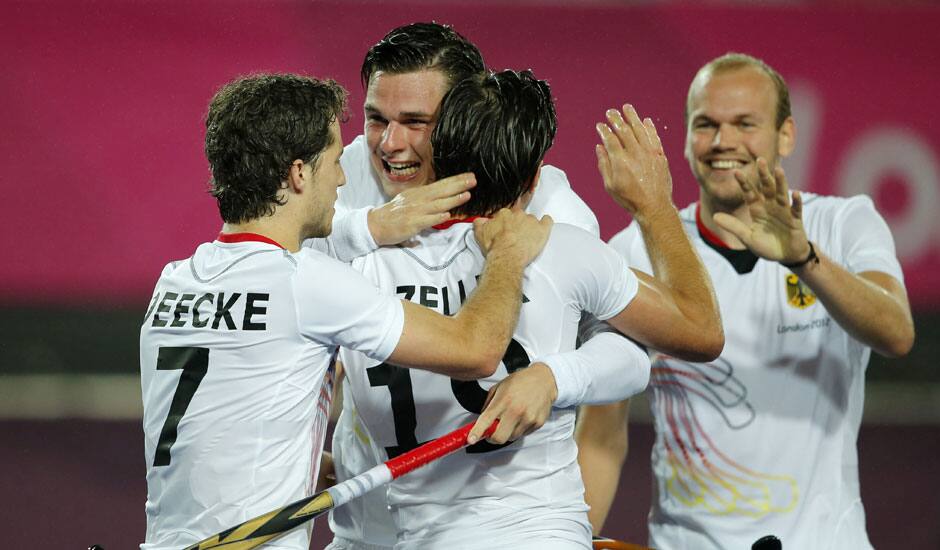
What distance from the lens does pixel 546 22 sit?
25.4 feet

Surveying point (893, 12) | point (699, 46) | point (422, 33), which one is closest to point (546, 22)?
point (699, 46)

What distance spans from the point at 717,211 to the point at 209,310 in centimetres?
210

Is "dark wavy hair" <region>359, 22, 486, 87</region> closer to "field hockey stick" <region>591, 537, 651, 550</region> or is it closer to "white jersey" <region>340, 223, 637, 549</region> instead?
"white jersey" <region>340, 223, 637, 549</region>

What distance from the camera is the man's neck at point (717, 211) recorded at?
160 inches

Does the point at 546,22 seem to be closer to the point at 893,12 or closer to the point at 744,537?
the point at 893,12

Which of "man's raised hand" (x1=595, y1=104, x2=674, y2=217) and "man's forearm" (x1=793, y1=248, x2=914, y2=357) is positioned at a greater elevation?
"man's raised hand" (x1=595, y1=104, x2=674, y2=217)

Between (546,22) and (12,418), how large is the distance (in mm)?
4863

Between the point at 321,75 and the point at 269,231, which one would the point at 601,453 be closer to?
the point at 269,231

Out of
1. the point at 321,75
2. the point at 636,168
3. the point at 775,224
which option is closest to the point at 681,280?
the point at 636,168

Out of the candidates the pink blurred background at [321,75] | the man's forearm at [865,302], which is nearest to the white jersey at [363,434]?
the man's forearm at [865,302]

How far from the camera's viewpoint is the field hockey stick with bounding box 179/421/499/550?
2484 mm

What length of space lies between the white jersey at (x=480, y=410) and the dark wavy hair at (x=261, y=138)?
37 cm

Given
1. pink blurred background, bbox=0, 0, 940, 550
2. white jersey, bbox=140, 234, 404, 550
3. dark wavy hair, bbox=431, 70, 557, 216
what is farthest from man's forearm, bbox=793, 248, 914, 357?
pink blurred background, bbox=0, 0, 940, 550

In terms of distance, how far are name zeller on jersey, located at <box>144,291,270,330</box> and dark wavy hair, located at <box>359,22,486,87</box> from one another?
3.78 ft
